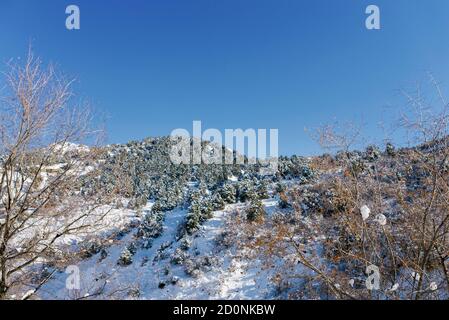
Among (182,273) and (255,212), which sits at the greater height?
(255,212)

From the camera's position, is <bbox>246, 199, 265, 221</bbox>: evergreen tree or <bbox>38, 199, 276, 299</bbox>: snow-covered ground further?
<bbox>246, 199, 265, 221</bbox>: evergreen tree

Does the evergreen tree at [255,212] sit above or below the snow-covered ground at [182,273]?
above

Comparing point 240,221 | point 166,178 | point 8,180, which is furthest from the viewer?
point 166,178

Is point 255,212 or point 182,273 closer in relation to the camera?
point 182,273

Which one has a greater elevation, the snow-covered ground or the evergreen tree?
the evergreen tree

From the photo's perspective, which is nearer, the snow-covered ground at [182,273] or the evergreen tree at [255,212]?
the snow-covered ground at [182,273]

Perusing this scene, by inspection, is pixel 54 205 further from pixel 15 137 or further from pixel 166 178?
pixel 166 178
